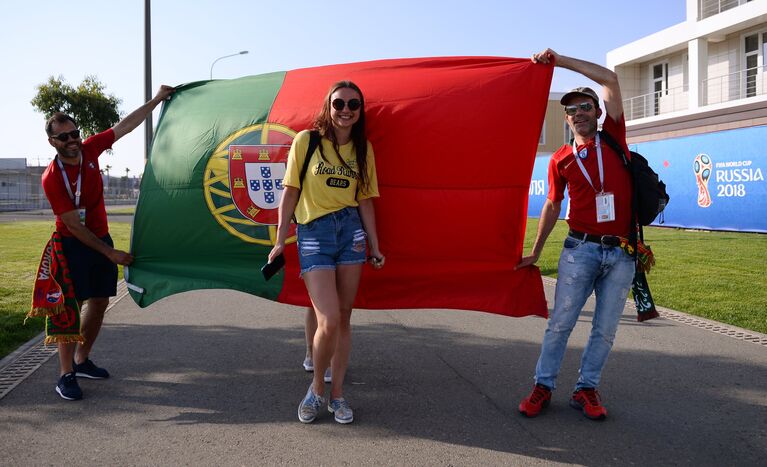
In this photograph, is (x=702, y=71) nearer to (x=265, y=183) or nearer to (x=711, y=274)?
(x=711, y=274)

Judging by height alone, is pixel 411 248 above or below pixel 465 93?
below

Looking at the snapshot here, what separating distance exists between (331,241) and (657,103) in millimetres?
27679

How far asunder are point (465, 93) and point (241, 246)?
1.89 metres

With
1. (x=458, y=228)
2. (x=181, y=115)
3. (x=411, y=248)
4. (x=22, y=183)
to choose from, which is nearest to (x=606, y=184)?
(x=458, y=228)

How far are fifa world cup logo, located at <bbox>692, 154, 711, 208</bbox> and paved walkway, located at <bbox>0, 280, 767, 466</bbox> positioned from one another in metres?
12.2

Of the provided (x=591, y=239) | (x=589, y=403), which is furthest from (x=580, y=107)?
(x=589, y=403)

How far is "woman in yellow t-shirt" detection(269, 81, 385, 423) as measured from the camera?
379cm

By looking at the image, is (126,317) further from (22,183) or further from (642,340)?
(22,183)

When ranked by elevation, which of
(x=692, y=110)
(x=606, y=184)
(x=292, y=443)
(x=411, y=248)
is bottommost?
(x=292, y=443)

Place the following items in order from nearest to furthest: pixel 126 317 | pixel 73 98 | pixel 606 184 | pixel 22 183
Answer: pixel 606 184, pixel 126 317, pixel 73 98, pixel 22 183

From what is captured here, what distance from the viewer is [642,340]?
238 inches

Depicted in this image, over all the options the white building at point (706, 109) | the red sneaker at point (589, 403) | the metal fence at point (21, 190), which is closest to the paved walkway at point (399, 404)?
the red sneaker at point (589, 403)

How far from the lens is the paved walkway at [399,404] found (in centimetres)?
344

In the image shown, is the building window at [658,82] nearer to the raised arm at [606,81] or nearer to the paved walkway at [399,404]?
the paved walkway at [399,404]
